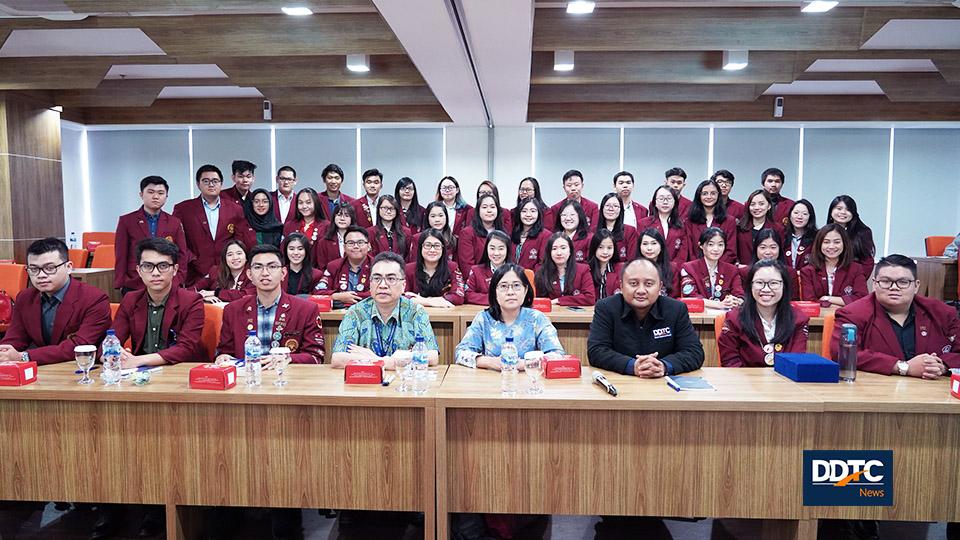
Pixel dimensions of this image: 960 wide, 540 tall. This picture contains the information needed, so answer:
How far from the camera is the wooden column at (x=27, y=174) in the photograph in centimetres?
668

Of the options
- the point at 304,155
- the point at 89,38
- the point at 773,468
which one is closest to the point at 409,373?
the point at 773,468

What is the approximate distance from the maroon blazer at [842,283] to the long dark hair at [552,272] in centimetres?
166

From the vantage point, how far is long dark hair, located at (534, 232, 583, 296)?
→ 420 cm

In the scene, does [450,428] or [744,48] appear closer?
[450,428]

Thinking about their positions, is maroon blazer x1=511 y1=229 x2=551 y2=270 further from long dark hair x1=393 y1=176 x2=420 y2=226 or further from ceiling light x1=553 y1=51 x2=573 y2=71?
ceiling light x1=553 y1=51 x2=573 y2=71

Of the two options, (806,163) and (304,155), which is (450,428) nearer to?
(304,155)

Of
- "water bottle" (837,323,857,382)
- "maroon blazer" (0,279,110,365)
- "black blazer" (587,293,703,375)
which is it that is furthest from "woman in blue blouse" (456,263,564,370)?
"maroon blazer" (0,279,110,365)

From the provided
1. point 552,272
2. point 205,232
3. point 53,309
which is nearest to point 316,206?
point 205,232

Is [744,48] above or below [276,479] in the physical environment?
above

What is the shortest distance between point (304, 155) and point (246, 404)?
22.7 ft

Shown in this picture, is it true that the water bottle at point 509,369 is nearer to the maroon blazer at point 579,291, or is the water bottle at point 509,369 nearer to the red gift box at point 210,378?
the red gift box at point 210,378

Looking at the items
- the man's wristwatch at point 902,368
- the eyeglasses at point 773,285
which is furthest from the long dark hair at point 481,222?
the man's wristwatch at point 902,368

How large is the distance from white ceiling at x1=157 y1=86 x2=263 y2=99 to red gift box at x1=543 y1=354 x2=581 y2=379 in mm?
6302

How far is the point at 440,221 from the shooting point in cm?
478
